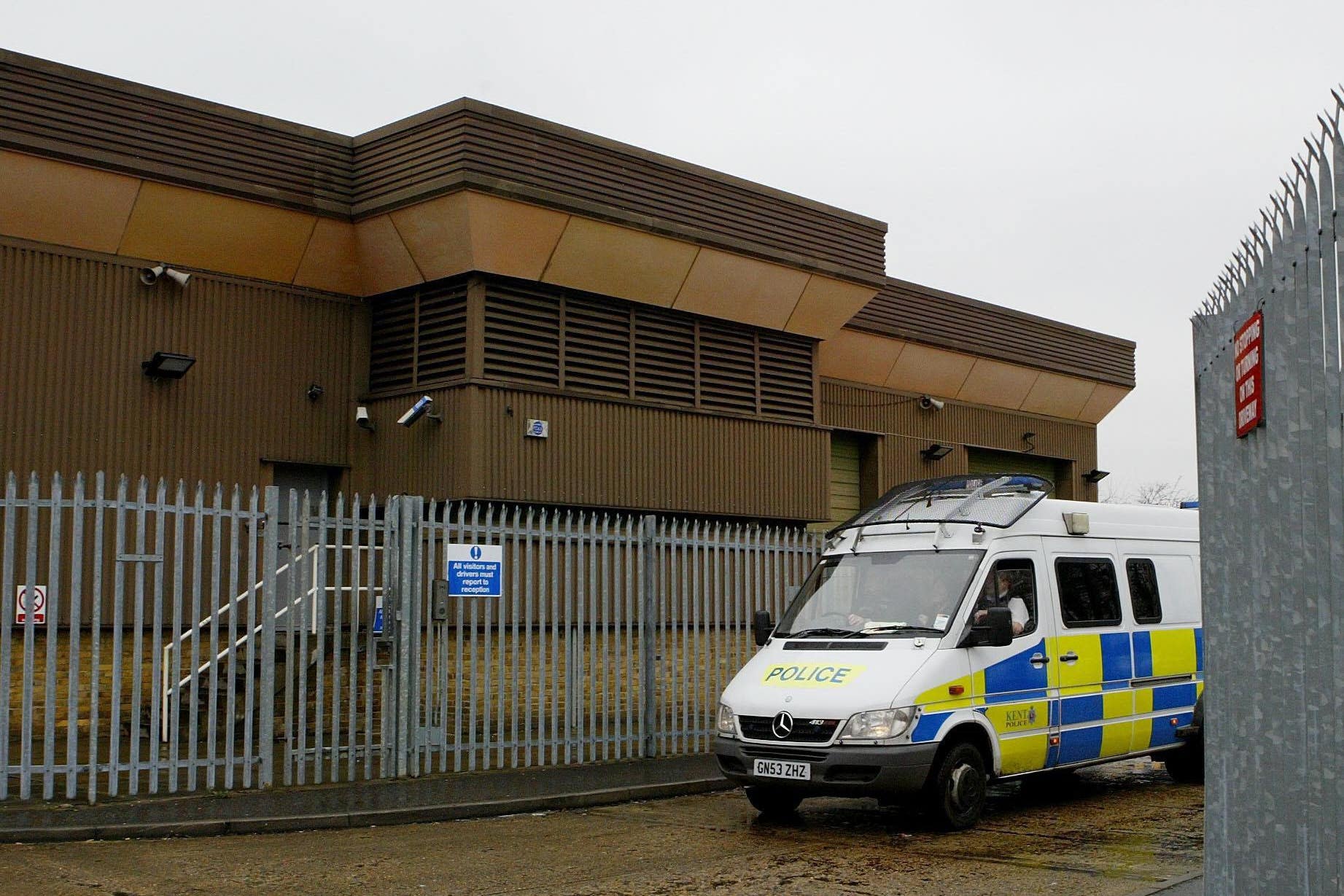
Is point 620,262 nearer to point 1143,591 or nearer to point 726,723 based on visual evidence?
point 1143,591

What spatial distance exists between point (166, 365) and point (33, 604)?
560 centimetres

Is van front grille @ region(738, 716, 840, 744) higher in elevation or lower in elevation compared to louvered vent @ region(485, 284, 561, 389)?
lower

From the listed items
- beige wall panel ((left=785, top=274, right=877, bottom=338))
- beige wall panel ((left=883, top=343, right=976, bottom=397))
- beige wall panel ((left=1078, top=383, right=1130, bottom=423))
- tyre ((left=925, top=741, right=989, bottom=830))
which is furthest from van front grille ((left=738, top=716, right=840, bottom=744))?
beige wall panel ((left=1078, top=383, right=1130, bottom=423))

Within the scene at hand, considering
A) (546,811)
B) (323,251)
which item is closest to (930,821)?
(546,811)

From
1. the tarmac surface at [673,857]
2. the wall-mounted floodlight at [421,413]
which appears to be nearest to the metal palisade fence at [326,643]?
the wall-mounted floodlight at [421,413]

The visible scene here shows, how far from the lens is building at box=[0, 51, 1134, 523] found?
14.5 metres

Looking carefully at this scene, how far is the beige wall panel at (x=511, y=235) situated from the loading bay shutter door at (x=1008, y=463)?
1091cm

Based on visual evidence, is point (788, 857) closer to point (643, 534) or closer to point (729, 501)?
point (643, 534)

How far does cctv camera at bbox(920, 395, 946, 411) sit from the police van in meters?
10.7

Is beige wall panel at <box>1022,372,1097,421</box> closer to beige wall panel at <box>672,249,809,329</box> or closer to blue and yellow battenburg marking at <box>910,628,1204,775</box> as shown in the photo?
beige wall panel at <box>672,249,809,329</box>

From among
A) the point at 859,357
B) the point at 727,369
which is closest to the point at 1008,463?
the point at 859,357

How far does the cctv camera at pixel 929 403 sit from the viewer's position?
23.2 m

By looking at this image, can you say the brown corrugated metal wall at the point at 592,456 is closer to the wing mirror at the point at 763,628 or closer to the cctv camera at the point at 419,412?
the cctv camera at the point at 419,412

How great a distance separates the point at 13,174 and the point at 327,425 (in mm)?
4516
